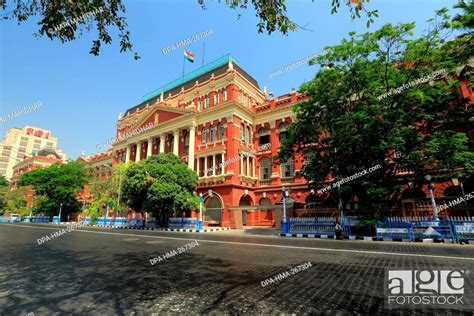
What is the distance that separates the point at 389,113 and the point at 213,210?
1916cm

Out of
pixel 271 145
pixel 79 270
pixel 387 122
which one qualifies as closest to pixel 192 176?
pixel 271 145

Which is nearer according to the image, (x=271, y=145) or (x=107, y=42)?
(x=107, y=42)

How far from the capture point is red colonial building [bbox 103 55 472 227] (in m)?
25.3

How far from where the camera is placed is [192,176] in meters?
24.3

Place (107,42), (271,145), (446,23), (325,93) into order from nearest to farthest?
(107,42) → (446,23) → (325,93) → (271,145)

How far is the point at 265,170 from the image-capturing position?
27953mm

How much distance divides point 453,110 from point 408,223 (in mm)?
7556

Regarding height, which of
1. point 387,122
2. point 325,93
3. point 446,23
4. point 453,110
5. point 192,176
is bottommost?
point 192,176

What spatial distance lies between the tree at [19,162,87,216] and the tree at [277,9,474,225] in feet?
140

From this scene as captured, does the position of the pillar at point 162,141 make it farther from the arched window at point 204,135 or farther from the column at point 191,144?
the arched window at point 204,135

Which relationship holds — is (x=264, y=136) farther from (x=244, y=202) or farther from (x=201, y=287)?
(x=201, y=287)

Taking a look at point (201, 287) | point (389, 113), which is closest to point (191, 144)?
point (389, 113)

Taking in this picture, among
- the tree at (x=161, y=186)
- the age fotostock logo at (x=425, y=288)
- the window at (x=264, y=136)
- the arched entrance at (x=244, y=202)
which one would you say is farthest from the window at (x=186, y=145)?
the age fotostock logo at (x=425, y=288)

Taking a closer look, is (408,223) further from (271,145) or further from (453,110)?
(271,145)
